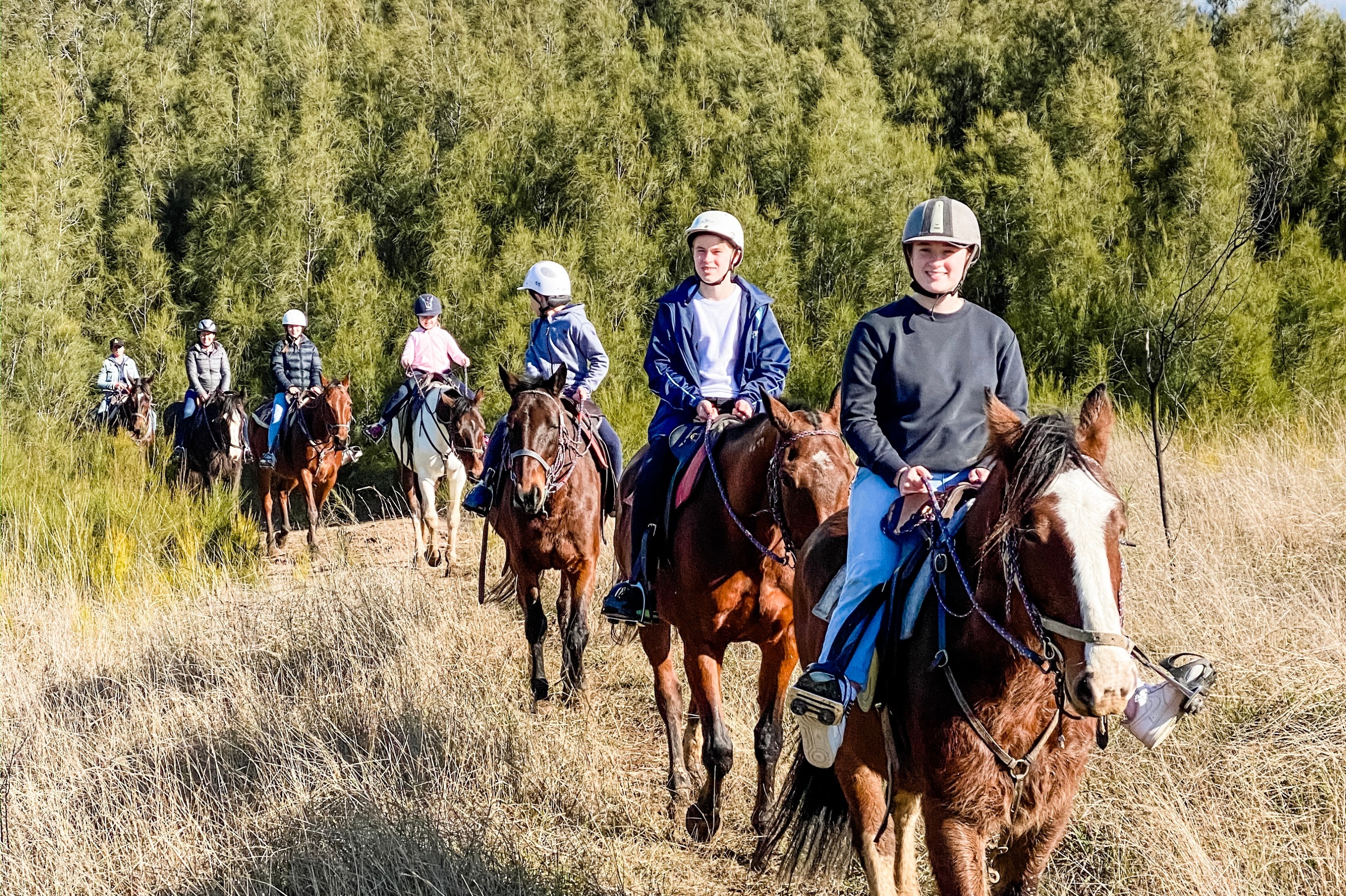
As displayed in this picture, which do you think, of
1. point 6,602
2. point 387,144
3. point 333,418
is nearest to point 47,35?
point 387,144

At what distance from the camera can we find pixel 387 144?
23.5 metres

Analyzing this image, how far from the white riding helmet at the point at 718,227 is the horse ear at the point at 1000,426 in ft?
10.1

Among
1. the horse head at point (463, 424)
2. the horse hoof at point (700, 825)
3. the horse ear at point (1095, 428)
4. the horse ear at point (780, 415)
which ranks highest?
the horse ear at point (1095, 428)

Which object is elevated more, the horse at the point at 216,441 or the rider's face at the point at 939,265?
the rider's face at the point at 939,265

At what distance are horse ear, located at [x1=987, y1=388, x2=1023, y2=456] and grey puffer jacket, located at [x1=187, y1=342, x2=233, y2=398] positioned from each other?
16.6 meters

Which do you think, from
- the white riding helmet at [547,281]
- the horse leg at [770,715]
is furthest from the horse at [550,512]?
the horse leg at [770,715]

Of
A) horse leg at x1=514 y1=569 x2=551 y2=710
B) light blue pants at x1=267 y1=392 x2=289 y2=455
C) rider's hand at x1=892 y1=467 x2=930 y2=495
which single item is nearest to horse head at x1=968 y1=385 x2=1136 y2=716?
rider's hand at x1=892 y1=467 x2=930 y2=495

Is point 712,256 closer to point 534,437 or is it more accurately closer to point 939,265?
point 534,437

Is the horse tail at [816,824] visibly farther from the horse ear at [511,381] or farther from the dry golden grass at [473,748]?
the horse ear at [511,381]

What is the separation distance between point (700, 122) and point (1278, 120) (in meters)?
10.4

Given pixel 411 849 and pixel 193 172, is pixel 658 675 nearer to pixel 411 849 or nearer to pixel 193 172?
pixel 411 849

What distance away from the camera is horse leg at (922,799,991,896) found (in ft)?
10.0

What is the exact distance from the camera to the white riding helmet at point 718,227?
19.1 ft

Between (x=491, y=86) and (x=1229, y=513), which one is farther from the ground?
(x=491, y=86)
